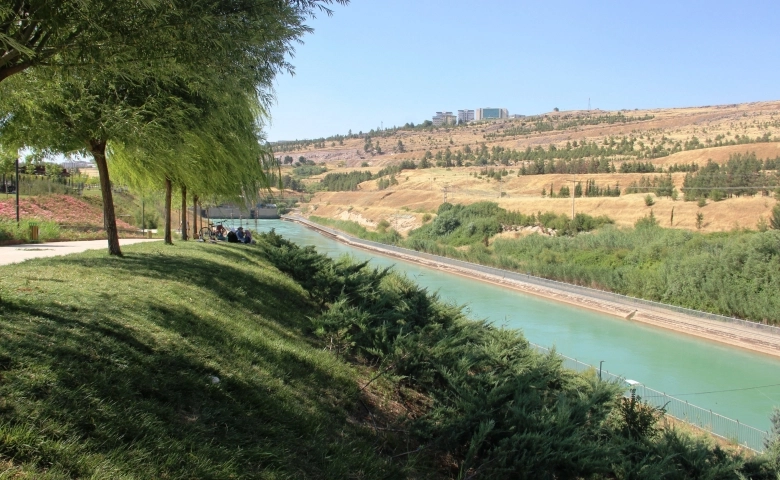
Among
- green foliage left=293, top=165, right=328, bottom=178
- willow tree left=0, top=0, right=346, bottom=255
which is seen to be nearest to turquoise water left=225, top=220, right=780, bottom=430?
willow tree left=0, top=0, right=346, bottom=255

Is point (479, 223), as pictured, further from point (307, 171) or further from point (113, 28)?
point (307, 171)

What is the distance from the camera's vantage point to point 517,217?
62156 mm

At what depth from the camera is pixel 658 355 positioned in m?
25.7

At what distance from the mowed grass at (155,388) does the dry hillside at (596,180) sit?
46847mm

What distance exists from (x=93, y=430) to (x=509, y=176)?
9704 centimetres

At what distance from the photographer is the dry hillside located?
169 feet

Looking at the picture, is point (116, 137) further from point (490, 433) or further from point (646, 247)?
point (646, 247)

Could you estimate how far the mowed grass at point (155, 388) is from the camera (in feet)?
12.7

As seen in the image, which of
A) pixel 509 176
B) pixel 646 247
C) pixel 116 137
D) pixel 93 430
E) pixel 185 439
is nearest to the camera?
pixel 93 430

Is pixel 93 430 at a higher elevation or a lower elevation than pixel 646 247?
higher

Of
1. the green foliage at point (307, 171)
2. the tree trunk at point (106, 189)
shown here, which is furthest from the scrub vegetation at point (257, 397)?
the green foliage at point (307, 171)

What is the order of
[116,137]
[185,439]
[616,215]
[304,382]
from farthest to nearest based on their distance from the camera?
[616,215] < [116,137] < [304,382] < [185,439]

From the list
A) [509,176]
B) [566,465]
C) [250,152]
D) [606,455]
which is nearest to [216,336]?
[566,465]

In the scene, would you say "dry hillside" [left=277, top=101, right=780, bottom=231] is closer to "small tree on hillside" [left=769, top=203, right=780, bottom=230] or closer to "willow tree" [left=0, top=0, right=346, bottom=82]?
"small tree on hillside" [left=769, top=203, right=780, bottom=230]
